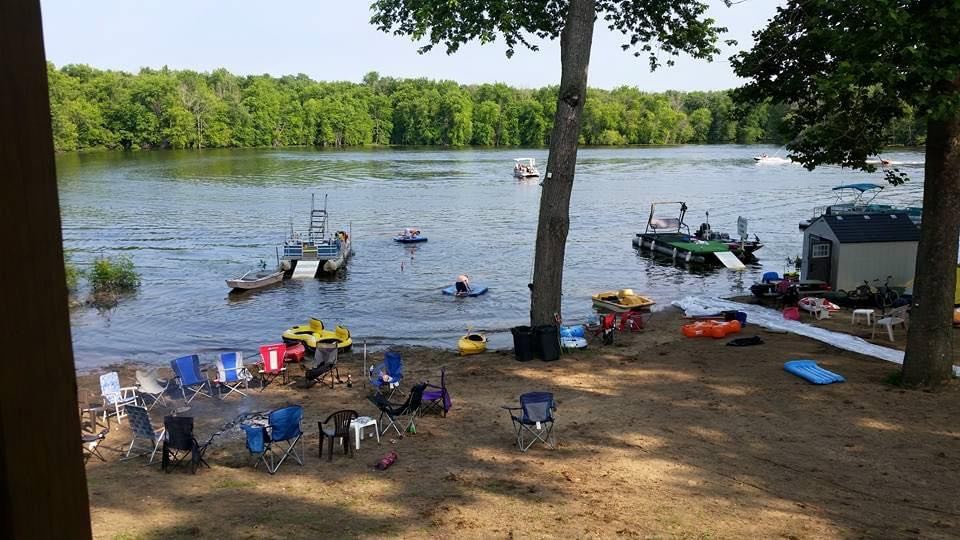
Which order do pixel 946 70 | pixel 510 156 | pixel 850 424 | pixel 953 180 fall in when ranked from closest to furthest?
pixel 946 70 → pixel 850 424 → pixel 953 180 → pixel 510 156

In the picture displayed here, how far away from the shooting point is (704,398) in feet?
44.3

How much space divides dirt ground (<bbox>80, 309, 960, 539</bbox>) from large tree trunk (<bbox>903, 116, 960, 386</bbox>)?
615 millimetres

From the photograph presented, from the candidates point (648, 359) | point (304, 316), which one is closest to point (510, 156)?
point (304, 316)


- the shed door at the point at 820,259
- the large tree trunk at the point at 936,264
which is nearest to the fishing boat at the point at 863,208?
the shed door at the point at 820,259

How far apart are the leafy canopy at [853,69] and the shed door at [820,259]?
1112 centimetres

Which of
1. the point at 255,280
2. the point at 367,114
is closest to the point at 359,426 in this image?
the point at 255,280

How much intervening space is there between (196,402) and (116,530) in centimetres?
687

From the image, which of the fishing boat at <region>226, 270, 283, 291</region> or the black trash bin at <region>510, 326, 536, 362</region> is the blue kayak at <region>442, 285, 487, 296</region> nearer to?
the fishing boat at <region>226, 270, 283, 291</region>

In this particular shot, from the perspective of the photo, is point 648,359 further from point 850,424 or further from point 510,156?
point 510,156

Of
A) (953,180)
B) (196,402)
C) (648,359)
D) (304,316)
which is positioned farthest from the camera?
(304,316)

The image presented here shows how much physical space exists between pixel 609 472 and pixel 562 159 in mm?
9379

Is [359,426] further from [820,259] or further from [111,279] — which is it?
[111,279]

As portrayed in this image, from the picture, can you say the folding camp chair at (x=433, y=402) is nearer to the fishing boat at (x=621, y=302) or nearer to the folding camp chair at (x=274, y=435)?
the folding camp chair at (x=274, y=435)

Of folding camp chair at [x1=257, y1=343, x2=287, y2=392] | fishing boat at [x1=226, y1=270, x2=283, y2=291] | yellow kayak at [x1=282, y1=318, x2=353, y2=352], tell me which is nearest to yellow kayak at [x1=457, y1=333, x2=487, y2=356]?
yellow kayak at [x1=282, y1=318, x2=353, y2=352]
